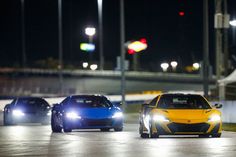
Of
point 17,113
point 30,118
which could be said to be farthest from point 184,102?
point 17,113

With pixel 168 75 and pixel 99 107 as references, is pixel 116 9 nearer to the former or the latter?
pixel 168 75

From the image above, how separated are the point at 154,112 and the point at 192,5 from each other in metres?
141

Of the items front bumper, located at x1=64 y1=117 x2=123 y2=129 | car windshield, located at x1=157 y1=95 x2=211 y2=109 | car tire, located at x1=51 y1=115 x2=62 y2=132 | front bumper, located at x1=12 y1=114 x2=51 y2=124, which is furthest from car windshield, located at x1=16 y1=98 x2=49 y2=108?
car windshield, located at x1=157 y1=95 x2=211 y2=109

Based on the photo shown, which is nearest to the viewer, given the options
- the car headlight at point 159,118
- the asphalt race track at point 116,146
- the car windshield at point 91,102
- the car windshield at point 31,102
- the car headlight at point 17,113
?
the asphalt race track at point 116,146

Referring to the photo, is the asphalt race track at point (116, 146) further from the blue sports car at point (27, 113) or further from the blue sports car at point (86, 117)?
the blue sports car at point (27, 113)

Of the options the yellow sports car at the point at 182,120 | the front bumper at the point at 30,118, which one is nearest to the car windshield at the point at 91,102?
the yellow sports car at the point at 182,120

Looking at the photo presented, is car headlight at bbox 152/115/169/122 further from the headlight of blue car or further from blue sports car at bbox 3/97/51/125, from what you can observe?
the headlight of blue car

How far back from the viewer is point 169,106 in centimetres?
2458

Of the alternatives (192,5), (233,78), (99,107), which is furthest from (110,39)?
(99,107)

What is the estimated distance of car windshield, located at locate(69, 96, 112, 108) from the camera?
1156 inches

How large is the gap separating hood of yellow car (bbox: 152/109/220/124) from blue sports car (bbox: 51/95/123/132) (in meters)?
4.60

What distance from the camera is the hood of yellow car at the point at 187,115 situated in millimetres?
23828

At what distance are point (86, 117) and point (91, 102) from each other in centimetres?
167

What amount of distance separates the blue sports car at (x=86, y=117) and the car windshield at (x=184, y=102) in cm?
359
